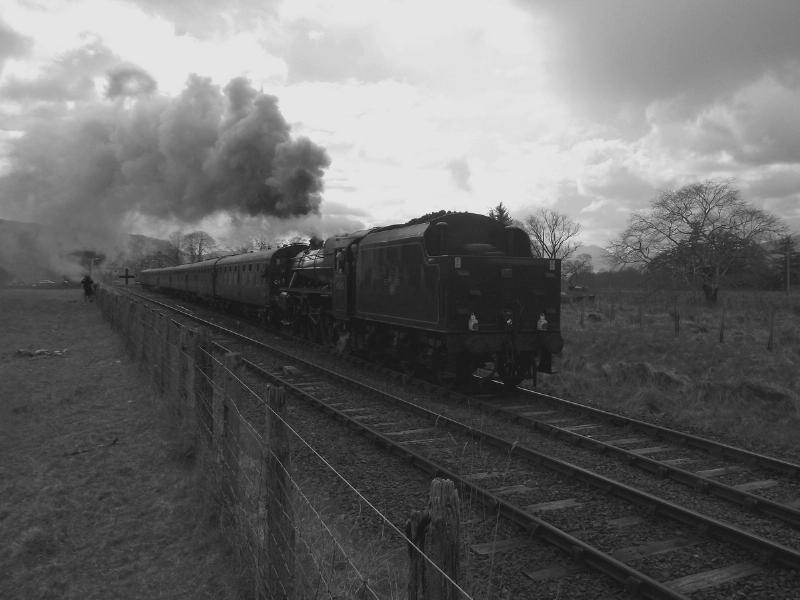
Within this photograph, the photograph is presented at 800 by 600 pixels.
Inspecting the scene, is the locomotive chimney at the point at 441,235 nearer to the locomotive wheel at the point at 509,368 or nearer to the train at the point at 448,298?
the train at the point at 448,298

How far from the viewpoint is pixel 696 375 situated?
449 inches

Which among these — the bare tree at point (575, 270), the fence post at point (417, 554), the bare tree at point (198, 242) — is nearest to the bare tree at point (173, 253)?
the bare tree at point (198, 242)

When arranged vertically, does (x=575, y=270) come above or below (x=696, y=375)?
above

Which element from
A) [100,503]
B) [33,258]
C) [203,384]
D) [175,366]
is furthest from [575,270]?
[33,258]

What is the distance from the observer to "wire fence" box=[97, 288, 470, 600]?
9.96 feet

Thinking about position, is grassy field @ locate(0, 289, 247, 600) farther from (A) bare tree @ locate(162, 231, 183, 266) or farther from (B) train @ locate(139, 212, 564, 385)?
(A) bare tree @ locate(162, 231, 183, 266)

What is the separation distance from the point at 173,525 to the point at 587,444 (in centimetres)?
441

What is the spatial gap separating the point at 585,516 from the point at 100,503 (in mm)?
4113

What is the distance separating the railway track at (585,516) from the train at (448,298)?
168 cm

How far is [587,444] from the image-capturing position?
6.46 metres

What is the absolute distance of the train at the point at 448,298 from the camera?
28.6 ft

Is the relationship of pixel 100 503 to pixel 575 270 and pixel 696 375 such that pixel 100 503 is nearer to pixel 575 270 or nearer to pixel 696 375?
pixel 696 375

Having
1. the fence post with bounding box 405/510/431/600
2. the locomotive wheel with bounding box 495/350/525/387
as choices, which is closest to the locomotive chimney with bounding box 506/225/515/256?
the locomotive wheel with bounding box 495/350/525/387

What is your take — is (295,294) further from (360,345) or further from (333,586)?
(333,586)
